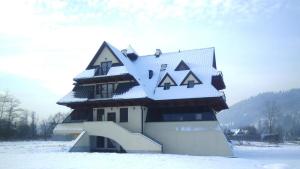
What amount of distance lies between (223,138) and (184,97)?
542cm

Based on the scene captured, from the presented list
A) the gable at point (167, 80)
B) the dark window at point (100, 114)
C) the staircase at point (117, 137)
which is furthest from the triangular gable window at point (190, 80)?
the dark window at point (100, 114)

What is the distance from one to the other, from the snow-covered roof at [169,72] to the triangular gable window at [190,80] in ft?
1.26

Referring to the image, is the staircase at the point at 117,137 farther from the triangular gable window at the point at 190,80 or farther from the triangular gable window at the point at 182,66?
the triangular gable window at the point at 182,66

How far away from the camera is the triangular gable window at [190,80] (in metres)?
36.2

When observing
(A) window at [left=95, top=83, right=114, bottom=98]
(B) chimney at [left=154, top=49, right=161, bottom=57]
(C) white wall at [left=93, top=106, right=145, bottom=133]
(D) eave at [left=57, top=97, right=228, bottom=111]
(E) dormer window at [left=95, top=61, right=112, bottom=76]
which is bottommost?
(C) white wall at [left=93, top=106, right=145, bottom=133]

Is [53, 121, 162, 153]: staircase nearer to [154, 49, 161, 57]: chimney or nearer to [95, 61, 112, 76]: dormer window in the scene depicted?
[95, 61, 112, 76]: dormer window

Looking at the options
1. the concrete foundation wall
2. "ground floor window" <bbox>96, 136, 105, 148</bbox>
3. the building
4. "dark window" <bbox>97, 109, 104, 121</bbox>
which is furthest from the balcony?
"ground floor window" <bbox>96, 136, 105, 148</bbox>

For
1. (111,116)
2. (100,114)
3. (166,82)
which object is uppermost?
(166,82)

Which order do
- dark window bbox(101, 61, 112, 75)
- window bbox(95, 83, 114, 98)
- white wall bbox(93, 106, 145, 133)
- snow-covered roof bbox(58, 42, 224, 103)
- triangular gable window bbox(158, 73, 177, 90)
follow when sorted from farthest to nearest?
dark window bbox(101, 61, 112, 75) < window bbox(95, 83, 114, 98) < triangular gable window bbox(158, 73, 177, 90) < white wall bbox(93, 106, 145, 133) < snow-covered roof bbox(58, 42, 224, 103)

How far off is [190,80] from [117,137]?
9423 mm

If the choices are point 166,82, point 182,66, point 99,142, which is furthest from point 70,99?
point 182,66

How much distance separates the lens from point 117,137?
115 ft

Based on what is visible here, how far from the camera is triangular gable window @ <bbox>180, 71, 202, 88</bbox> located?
36.2m

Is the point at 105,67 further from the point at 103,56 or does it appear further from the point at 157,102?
the point at 157,102
